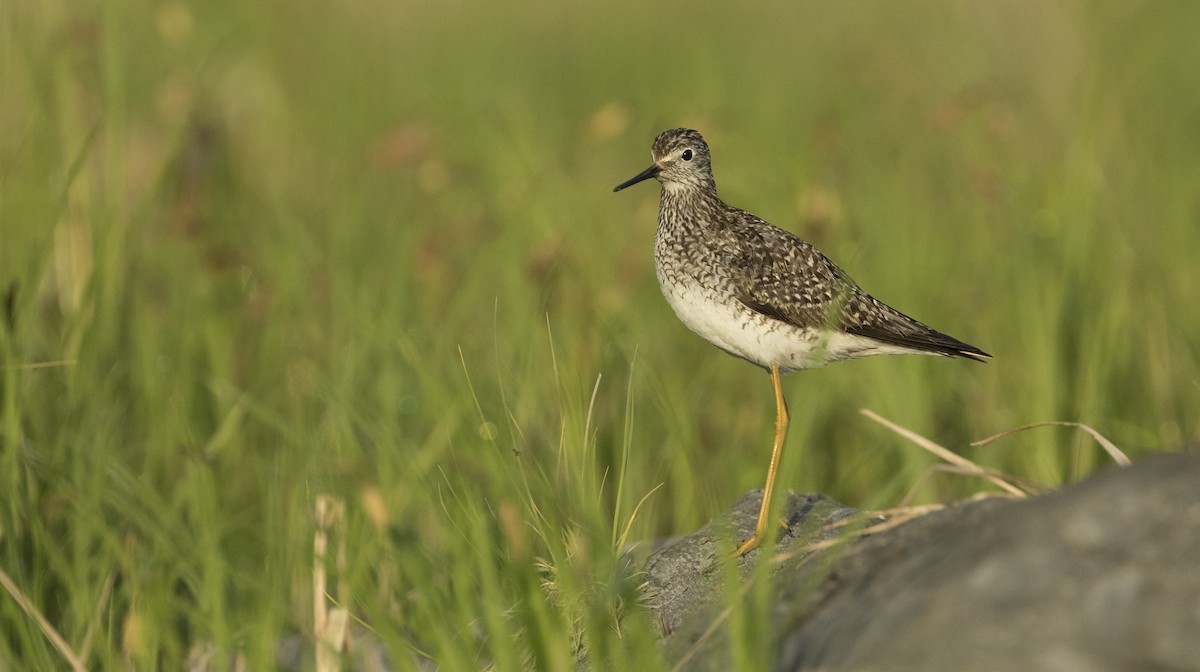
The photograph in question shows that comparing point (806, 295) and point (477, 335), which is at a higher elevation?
point (806, 295)

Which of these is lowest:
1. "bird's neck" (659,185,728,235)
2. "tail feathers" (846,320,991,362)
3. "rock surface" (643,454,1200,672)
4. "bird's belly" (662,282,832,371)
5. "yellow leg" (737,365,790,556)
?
"yellow leg" (737,365,790,556)

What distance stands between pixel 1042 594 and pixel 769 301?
Result: 8.90ft

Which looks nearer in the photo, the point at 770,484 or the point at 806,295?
the point at 770,484

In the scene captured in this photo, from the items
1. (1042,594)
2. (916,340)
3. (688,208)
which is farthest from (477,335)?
(1042,594)

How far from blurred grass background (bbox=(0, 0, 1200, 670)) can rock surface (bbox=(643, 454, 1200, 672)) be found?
0.82ft

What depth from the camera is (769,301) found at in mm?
4844

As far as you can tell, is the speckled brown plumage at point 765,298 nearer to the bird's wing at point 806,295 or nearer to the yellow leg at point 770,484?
the bird's wing at point 806,295

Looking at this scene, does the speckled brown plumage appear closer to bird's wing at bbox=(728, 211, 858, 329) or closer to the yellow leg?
bird's wing at bbox=(728, 211, 858, 329)

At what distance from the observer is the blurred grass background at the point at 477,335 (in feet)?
11.9

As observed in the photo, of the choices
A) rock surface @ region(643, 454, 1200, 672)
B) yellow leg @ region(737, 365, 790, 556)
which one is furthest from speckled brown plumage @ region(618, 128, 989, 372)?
rock surface @ region(643, 454, 1200, 672)

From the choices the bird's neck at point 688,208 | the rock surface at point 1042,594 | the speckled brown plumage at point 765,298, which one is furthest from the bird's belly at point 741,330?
the rock surface at point 1042,594

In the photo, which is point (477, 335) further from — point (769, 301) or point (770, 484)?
point (770, 484)

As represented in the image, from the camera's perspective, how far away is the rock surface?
→ 83.3 inches

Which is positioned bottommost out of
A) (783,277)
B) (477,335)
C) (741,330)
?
(477,335)
